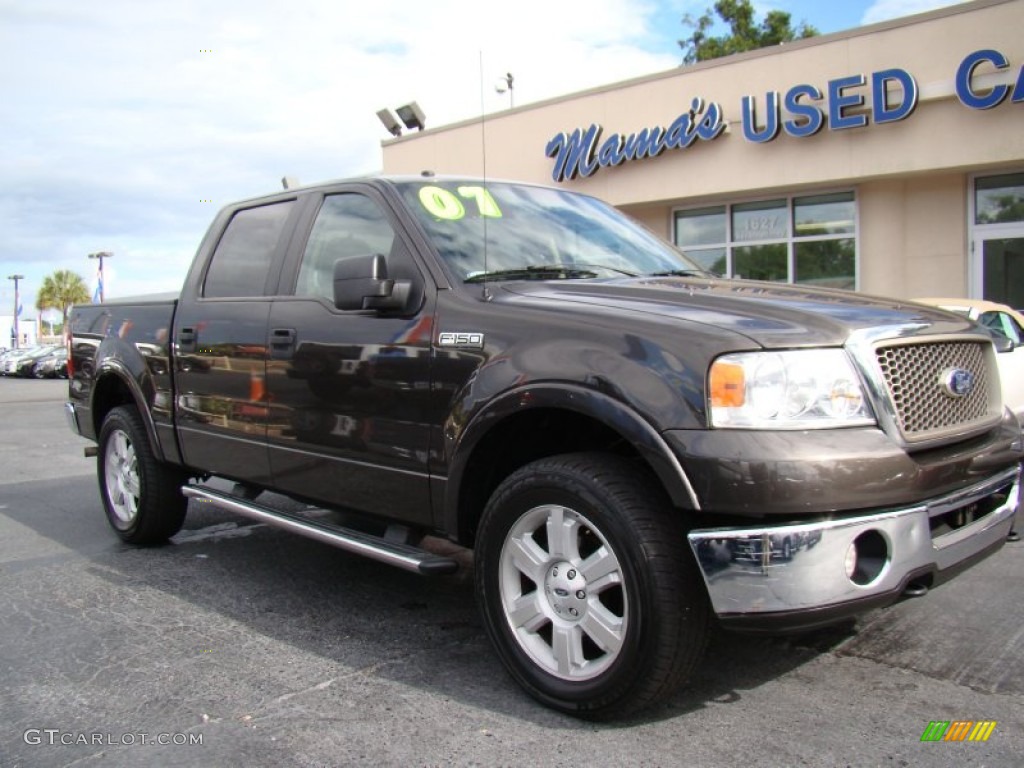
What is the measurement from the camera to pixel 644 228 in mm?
4793

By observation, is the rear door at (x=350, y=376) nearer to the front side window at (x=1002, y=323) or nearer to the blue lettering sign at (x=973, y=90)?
the front side window at (x=1002, y=323)

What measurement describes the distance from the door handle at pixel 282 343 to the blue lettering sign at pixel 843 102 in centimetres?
1144

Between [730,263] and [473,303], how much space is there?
13.0 metres

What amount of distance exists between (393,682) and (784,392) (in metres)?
1.81

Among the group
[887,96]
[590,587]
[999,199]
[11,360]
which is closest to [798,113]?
[887,96]

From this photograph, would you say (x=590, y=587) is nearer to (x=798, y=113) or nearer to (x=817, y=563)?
(x=817, y=563)

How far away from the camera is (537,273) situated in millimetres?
3695

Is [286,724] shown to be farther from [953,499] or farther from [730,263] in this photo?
[730,263]

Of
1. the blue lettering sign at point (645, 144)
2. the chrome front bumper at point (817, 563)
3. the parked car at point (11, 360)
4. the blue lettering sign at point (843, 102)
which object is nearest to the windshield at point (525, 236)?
the chrome front bumper at point (817, 563)

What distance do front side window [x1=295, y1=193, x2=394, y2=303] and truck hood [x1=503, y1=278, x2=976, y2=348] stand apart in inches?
31.7

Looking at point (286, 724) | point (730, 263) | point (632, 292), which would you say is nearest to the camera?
point (286, 724)

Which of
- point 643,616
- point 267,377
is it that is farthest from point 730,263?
point 643,616

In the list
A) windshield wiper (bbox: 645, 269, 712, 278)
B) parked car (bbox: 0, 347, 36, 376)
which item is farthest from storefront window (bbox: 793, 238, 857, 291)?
parked car (bbox: 0, 347, 36, 376)

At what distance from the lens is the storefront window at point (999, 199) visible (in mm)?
12672
